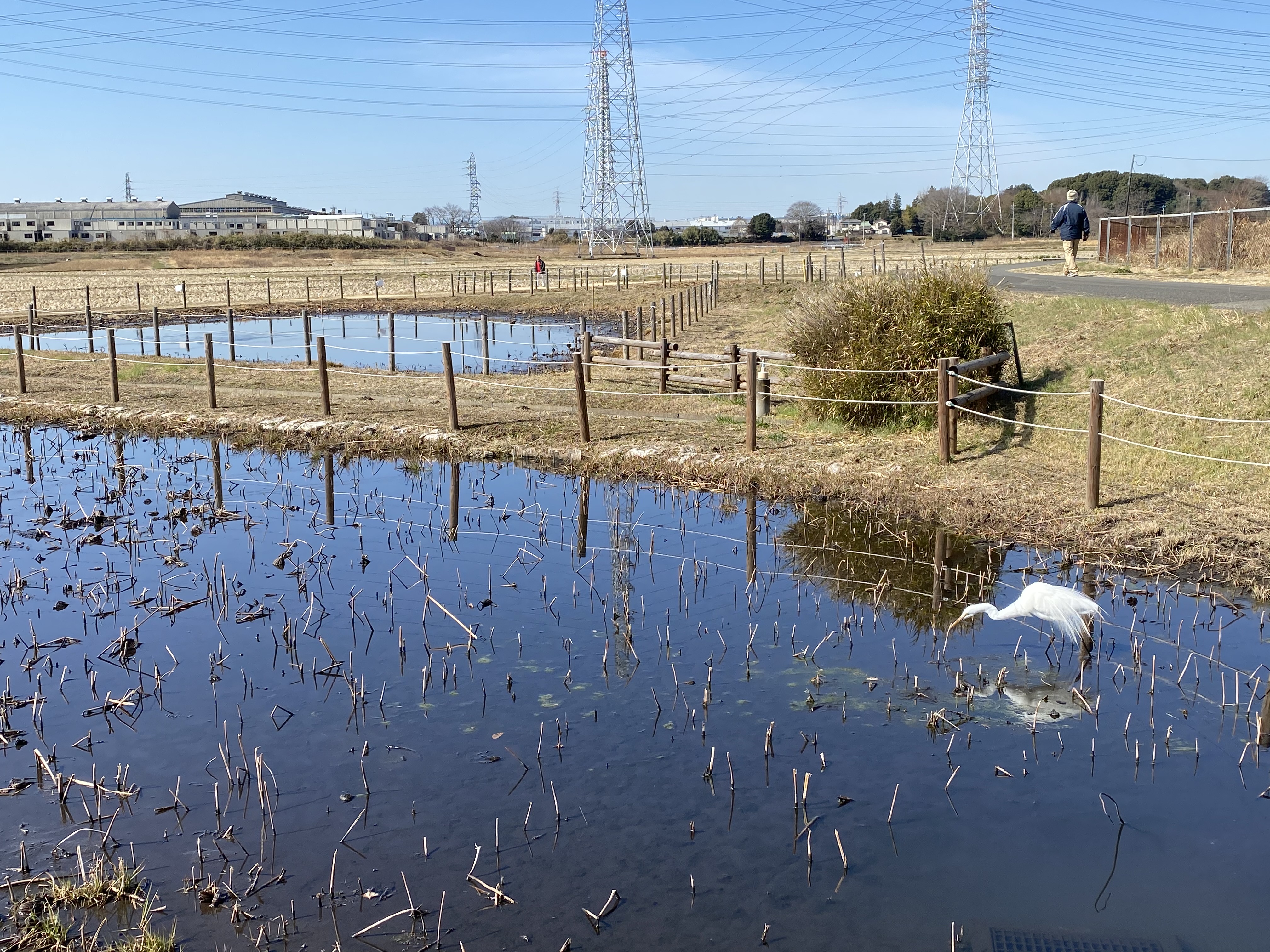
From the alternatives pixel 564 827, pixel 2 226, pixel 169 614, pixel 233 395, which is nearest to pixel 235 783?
pixel 564 827

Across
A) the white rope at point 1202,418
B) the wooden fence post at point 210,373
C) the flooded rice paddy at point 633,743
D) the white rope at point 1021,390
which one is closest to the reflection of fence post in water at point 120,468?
the wooden fence post at point 210,373

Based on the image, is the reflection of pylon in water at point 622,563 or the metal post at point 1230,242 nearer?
the reflection of pylon in water at point 622,563

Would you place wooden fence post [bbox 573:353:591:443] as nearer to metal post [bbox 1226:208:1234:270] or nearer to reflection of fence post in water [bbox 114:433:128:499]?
reflection of fence post in water [bbox 114:433:128:499]

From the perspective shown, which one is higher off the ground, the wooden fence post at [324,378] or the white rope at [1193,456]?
the wooden fence post at [324,378]

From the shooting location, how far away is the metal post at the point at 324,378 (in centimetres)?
1756

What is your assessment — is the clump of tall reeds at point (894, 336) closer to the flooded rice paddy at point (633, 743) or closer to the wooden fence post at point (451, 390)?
the flooded rice paddy at point (633, 743)

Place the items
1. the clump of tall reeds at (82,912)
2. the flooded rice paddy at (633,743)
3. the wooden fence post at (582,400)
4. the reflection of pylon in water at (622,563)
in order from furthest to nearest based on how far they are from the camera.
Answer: the wooden fence post at (582,400)
the reflection of pylon in water at (622,563)
the flooded rice paddy at (633,743)
the clump of tall reeds at (82,912)

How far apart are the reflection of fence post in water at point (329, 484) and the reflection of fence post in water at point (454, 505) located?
1.37 metres

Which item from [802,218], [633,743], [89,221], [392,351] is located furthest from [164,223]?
[633,743]

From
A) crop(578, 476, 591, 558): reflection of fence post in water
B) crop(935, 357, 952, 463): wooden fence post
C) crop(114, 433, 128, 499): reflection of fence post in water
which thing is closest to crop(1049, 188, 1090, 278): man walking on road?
crop(935, 357, 952, 463): wooden fence post

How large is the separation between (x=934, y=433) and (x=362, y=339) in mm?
21460

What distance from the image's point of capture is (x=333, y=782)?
681 centimetres

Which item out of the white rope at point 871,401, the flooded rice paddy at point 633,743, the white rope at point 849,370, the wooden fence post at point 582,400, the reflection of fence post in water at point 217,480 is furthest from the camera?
Answer: the wooden fence post at point 582,400

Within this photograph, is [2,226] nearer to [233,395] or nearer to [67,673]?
[233,395]
